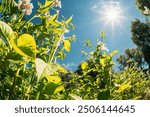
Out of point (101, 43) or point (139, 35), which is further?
point (139, 35)

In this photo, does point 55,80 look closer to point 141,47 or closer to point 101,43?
point 101,43

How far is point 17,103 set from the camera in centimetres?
116

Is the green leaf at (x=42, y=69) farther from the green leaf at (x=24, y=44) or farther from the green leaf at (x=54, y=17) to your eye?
the green leaf at (x=54, y=17)

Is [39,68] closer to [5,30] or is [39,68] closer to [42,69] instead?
[42,69]

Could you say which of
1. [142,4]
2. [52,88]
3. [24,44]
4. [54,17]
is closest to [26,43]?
[24,44]

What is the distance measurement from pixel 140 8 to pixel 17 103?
28557mm

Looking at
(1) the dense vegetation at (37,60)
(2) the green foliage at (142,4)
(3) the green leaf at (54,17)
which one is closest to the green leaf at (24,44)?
(1) the dense vegetation at (37,60)

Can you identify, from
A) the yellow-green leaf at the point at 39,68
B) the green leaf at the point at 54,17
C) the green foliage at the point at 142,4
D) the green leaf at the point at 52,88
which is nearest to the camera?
the yellow-green leaf at the point at 39,68

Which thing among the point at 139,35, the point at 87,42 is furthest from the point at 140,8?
the point at 87,42

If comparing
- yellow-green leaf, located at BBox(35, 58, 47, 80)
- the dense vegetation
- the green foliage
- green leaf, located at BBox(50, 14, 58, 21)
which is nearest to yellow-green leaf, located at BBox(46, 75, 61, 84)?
the dense vegetation

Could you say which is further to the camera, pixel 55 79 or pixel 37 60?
pixel 55 79

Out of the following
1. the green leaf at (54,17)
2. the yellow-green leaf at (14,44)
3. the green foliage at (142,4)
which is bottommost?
the yellow-green leaf at (14,44)

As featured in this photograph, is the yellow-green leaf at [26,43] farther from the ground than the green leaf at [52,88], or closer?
farther from the ground

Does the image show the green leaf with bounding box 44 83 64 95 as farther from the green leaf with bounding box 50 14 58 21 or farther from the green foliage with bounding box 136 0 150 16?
the green foliage with bounding box 136 0 150 16
